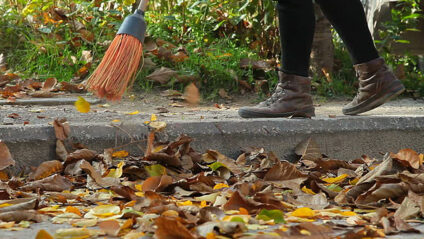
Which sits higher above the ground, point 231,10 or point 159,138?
point 231,10

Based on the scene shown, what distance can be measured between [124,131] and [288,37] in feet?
3.13

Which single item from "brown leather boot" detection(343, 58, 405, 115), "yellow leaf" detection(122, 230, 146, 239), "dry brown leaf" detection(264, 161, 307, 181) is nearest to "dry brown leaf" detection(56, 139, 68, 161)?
"dry brown leaf" detection(264, 161, 307, 181)

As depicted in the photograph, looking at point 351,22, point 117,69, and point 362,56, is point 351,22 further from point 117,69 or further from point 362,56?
point 117,69

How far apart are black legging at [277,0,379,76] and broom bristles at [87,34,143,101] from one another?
2.30 ft

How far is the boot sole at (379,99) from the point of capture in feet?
→ 10.7

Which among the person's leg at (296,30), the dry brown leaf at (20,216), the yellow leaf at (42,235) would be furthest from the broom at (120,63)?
the yellow leaf at (42,235)

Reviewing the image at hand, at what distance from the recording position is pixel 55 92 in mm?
4555

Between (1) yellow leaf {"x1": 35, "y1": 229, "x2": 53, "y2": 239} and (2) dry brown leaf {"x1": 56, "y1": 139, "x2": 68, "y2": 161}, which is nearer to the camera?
(1) yellow leaf {"x1": 35, "y1": 229, "x2": 53, "y2": 239}

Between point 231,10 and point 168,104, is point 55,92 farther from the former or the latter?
point 231,10

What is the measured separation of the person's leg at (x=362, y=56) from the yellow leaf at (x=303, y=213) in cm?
145

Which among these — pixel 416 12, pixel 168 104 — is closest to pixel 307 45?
pixel 168 104

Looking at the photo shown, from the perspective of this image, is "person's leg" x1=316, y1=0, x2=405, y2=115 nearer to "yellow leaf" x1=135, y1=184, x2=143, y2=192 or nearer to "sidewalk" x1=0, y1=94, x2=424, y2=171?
"sidewalk" x1=0, y1=94, x2=424, y2=171

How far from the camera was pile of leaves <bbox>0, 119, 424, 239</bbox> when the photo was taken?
5.60 feet

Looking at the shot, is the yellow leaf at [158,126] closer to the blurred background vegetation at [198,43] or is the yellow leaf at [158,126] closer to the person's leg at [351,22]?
the person's leg at [351,22]
